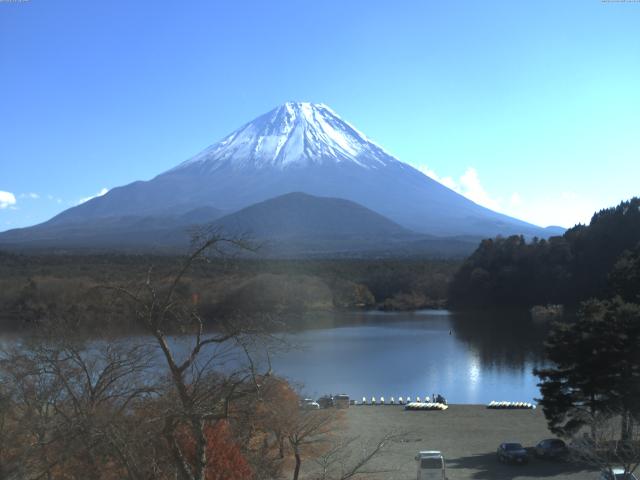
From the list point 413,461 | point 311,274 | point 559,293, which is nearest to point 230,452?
point 413,461

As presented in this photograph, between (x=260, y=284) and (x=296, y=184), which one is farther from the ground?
(x=296, y=184)

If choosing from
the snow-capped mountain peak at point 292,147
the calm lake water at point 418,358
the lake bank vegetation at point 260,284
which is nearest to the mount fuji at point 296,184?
the snow-capped mountain peak at point 292,147

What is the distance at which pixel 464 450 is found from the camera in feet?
31.0

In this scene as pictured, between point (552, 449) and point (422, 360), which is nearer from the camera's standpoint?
point (552, 449)

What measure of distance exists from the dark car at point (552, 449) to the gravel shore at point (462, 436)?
0.32 feet

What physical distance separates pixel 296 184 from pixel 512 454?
301 ft

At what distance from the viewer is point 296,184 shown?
99.6 m

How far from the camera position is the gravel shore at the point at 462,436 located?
8164 millimetres

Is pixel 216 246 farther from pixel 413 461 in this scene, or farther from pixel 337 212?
pixel 337 212

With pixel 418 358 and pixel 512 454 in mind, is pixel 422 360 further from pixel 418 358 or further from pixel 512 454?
pixel 512 454

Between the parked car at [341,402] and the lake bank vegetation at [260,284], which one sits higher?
the lake bank vegetation at [260,284]

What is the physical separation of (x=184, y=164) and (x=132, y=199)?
12266mm

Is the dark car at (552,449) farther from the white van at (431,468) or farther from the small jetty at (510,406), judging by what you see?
the small jetty at (510,406)

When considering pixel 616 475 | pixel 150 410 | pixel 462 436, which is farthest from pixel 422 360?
pixel 150 410
